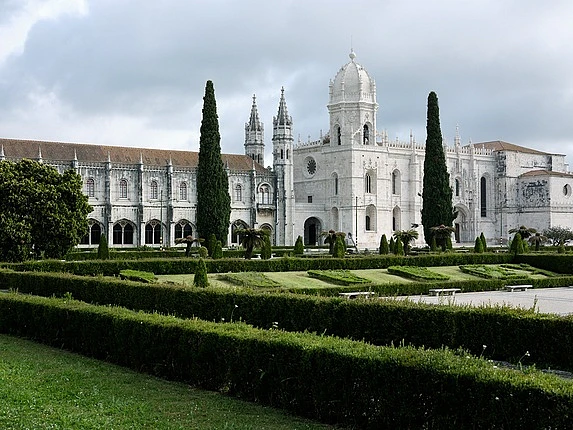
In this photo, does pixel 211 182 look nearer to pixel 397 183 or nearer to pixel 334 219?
pixel 334 219

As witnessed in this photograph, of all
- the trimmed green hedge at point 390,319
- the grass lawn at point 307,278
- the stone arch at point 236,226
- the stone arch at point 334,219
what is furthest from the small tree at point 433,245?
the trimmed green hedge at point 390,319

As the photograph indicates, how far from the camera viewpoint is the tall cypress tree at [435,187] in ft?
172

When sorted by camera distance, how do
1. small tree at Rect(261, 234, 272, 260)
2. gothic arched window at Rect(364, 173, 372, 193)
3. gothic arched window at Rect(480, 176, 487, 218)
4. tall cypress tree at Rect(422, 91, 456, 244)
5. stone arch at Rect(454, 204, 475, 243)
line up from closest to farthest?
small tree at Rect(261, 234, 272, 260) < tall cypress tree at Rect(422, 91, 456, 244) < gothic arched window at Rect(364, 173, 372, 193) < stone arch at Rect(454, 204, 475, 243) < gothic arched window at Rect(480, 176, 487, 218)

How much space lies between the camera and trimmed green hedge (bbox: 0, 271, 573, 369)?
1242 centimetres

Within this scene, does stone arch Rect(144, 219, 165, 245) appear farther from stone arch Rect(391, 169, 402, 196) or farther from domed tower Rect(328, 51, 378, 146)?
stone arch Rect(391, 169, 402, 196)

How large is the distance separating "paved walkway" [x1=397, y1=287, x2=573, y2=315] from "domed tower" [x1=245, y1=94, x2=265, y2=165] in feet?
157

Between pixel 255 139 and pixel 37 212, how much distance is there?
4631 cm

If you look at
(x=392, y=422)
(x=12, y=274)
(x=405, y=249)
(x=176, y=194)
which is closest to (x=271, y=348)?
(x=392, y=422)

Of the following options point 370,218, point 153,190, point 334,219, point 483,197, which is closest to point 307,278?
point 153,190

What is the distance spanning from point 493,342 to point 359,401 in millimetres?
4638

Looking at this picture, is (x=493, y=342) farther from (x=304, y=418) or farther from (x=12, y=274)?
(x=12, y=274)

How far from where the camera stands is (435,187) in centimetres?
5294

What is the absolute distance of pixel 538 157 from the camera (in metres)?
90.5

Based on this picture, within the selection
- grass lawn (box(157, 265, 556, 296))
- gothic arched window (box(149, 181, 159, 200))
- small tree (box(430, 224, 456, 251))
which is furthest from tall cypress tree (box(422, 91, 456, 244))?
gothic arched window (box(149, 181, 159, 200))
